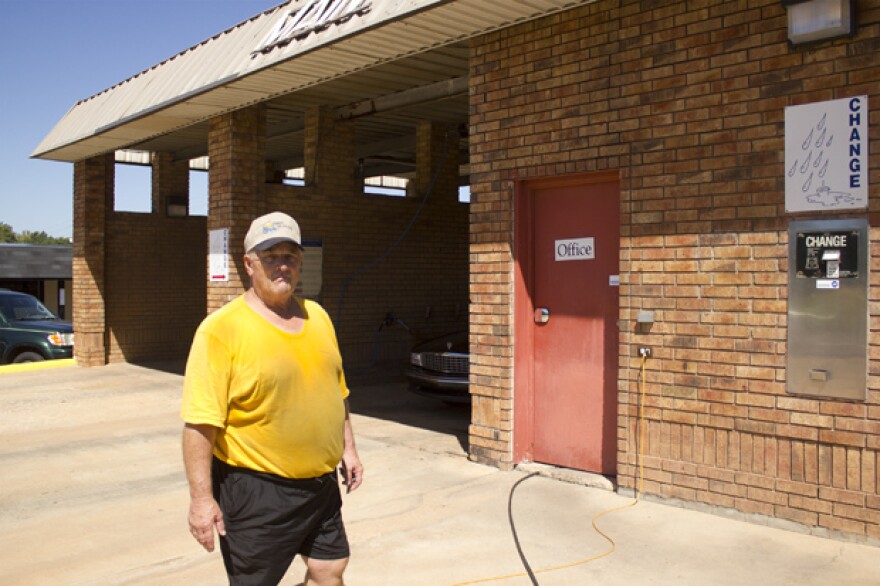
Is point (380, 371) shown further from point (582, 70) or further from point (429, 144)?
point (582, 70)

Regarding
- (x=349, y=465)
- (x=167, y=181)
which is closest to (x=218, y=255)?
(x=167, y=181)

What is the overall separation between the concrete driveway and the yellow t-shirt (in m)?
1.61

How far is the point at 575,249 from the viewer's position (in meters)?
6.64

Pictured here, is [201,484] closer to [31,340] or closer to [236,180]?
[236,180]

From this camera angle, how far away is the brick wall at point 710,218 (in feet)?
16.3

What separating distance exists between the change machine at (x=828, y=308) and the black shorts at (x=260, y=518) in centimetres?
337

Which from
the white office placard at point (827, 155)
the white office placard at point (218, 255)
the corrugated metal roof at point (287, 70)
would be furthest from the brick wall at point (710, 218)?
the white office placard at point (218, 255)

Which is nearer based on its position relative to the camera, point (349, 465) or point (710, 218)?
point (349, 465)

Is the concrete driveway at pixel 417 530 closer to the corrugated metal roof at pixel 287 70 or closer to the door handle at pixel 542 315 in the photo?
the door handle at pixel 542 315

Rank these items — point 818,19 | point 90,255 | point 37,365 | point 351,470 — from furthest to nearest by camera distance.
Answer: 1. point 37,365
2. point 90,255
3. point 818,19
4. point 351,470

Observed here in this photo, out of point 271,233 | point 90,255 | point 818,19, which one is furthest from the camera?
point 90,255

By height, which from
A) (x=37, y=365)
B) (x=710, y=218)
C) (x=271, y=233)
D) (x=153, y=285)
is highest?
(x=710, y=218)

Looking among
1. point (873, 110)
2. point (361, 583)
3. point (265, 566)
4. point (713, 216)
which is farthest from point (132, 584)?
point (873, 110)

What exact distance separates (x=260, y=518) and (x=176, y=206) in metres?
13.6
